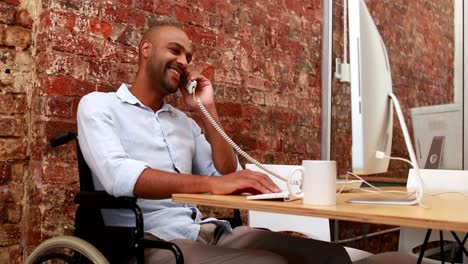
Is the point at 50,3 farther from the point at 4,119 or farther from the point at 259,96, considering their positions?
the point at 259,96

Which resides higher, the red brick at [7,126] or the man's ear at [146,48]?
the man's ear at [146,48]

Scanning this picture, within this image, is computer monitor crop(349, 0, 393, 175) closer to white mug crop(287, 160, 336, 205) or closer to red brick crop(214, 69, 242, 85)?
white mug crop(287, 160, 336, 205)

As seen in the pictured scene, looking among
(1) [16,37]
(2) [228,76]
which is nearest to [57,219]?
(1) [16,37]

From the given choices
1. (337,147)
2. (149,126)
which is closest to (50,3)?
(149,126)

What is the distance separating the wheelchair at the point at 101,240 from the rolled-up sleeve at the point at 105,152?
41mm

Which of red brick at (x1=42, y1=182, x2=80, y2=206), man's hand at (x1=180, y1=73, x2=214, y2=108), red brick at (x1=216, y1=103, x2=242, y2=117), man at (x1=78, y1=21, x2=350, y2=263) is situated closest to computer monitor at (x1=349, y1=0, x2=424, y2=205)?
man at (x1=78, y1=21, x2=350, y2=263)

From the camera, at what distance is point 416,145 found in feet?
8.20

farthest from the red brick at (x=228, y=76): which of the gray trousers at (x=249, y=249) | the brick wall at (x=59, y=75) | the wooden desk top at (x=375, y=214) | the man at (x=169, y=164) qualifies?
the wooden desk top at (x=375, y=214)

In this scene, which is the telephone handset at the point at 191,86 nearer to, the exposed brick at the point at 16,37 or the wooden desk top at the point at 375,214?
the exposed brick at the point at 16,37

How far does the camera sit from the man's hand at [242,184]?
1204 mm

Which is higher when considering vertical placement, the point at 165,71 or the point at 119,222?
the point at 165,71

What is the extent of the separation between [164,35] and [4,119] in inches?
26.7

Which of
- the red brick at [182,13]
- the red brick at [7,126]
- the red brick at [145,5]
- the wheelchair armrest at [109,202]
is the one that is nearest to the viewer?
the wheelchair armrest at [109,202]

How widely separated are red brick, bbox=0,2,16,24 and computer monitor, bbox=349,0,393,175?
1.33 meters
